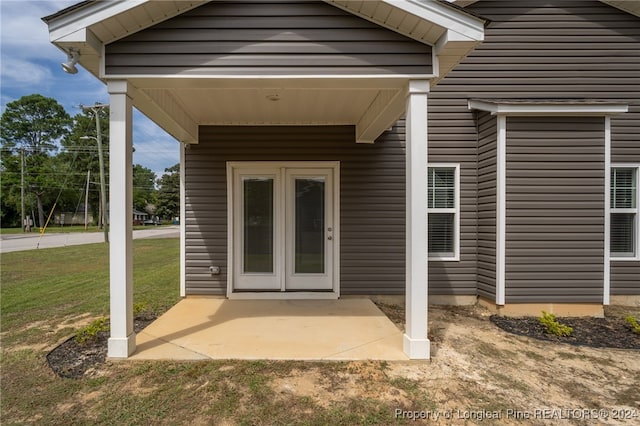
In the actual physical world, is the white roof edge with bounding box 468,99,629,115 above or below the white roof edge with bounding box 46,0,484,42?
below

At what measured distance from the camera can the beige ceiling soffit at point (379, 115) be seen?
11.4ft

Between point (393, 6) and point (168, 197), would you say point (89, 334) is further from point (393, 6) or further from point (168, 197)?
point (168, 197)

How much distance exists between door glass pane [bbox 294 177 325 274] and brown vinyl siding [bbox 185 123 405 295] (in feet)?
1.16

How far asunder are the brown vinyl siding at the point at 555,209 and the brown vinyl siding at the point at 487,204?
19cm

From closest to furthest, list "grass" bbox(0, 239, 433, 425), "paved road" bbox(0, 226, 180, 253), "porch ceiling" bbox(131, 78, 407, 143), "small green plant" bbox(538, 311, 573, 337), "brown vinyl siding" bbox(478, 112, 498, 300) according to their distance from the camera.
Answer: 1. "grass" bbox(0, 239, 433, 425)
2. "porch ceiling" bbox(131, 78, 407, 143)
3. "small green plant" bbox(538, 311, 573, 337)
4. "brown vinyl siding" bbox(478, 112, 498, 300)
5. "paved road" bbox(0, 226, 180, 253)

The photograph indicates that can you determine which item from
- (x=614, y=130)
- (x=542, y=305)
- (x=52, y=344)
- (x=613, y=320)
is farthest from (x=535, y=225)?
(x=52, y=344)

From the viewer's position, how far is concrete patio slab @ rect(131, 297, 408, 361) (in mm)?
3088

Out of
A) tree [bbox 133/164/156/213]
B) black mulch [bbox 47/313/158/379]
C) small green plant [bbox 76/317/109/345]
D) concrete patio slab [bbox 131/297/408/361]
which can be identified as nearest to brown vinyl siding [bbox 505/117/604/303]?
concrete patio slab [bbox 131/297/408/361]

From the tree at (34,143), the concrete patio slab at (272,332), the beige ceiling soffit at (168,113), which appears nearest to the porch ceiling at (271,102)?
the beige ceiling soffit at (168,113)

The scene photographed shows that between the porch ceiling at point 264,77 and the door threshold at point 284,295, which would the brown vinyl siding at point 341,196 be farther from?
the porch ceiling at point 264,77

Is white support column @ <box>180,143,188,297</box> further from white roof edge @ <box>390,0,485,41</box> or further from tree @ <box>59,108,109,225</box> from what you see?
tree @ <box>59,108,109,225</box>

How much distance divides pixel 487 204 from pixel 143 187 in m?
58.7

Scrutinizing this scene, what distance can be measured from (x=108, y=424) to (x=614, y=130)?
7525 millimetres

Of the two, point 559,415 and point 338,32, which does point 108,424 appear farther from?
point 338,32
